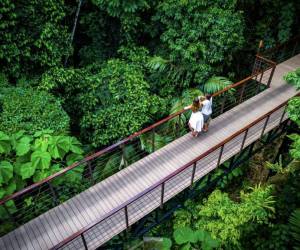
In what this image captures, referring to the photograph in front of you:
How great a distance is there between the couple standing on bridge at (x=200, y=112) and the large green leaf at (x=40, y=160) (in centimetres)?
367

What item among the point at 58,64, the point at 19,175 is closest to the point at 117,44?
the point at 58,64

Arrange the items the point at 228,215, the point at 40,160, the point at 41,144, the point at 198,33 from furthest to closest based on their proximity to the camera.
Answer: the point at 198,33 → the point at 228,215 → the point at 41,144 → the point at 40,160

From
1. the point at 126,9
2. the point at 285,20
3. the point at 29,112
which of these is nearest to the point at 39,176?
the point at 29,112

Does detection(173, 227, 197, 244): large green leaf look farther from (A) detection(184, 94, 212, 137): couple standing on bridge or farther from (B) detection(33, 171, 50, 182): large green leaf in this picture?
(B) detection(33, 171, 50, 182): large green leaf

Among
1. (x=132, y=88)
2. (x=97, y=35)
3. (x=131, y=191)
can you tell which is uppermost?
(x=97, y=35)

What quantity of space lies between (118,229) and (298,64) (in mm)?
8910

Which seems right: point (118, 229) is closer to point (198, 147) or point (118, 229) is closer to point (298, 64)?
point (198, 147)

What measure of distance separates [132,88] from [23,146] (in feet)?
11.8

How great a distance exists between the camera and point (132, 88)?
9.07 m

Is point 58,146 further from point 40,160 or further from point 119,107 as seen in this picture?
point 119,107

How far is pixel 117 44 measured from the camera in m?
11.3

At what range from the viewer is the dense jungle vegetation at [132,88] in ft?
24.8

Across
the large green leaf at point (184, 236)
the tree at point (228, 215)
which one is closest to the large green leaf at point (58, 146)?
the large green leaf at point (184, 236)

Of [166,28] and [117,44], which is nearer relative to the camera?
[166,28]
